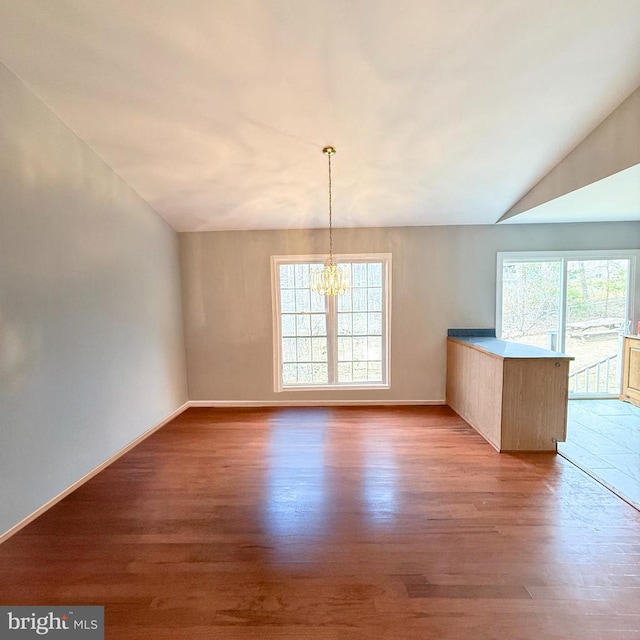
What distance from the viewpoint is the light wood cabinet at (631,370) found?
12.6ft

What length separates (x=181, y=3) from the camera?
63.7 inches

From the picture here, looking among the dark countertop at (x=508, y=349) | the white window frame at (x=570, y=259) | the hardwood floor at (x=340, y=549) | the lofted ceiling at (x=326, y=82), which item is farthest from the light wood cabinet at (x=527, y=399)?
the lofted ceiling at (x=326, y=82)

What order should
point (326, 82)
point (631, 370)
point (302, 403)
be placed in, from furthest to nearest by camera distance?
1. point (302, 403)
2. point (631, 370)
3. point (326, 82)

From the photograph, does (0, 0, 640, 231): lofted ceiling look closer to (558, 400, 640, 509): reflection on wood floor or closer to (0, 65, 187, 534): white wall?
(0, 65, 187, 534): white wall

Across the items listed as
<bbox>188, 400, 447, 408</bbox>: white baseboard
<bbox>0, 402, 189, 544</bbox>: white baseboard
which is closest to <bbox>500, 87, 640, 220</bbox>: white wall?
<bbox>188, 400, 447, 408</bbox>: white baseboard

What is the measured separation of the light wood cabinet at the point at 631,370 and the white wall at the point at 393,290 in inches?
50.5

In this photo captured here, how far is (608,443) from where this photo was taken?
3.02 metres

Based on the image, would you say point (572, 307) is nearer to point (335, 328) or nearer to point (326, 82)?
point (335, 328)

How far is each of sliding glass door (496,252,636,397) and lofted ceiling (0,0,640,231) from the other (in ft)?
4.75

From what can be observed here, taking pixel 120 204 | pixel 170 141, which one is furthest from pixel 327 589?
pixel 120 204

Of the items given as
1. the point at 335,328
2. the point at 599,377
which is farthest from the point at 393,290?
the point at 599,377

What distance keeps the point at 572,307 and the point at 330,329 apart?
3.27 metres

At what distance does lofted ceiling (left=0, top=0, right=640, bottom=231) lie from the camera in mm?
1688

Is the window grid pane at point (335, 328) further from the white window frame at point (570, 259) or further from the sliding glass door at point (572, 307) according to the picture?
the sliding glass door at point (572, 307)
